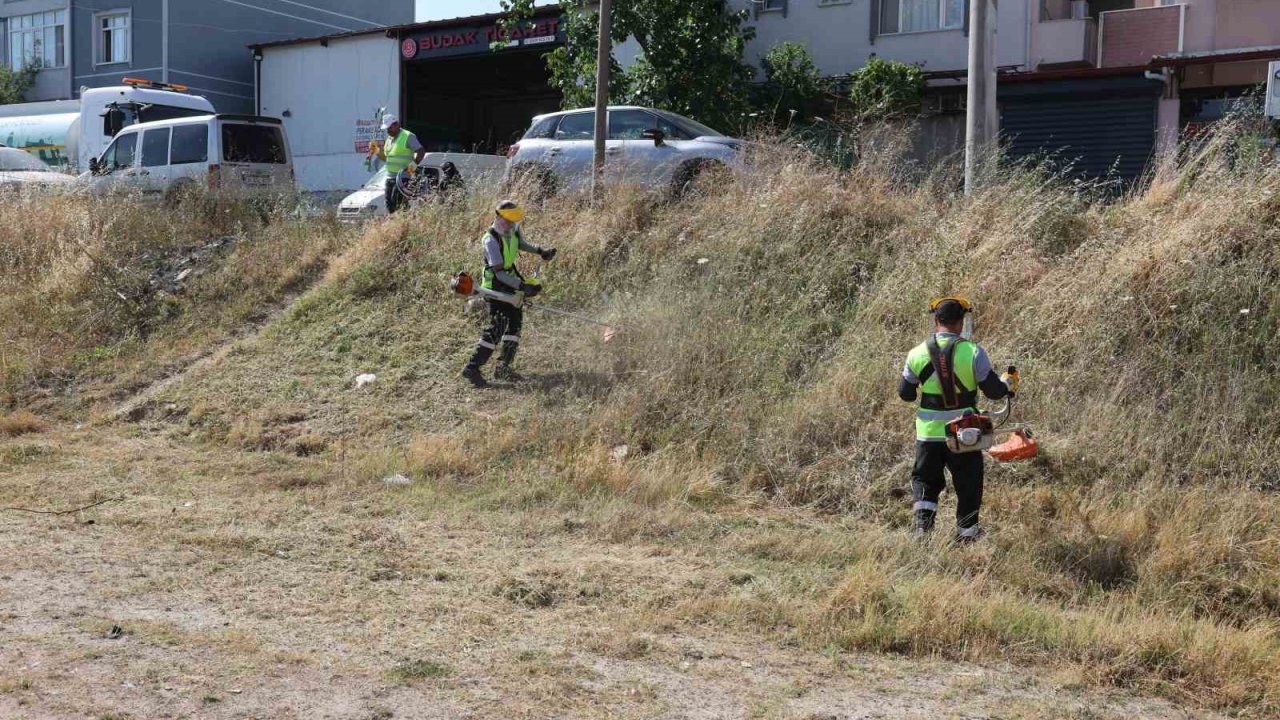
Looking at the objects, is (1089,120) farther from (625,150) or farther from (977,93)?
(625,150)

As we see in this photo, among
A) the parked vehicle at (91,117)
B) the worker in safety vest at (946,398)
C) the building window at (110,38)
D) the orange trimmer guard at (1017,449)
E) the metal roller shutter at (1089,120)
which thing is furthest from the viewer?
the building window at (110,38)

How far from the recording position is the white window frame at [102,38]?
107 ft

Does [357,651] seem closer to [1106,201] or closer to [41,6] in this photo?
[1106,201]

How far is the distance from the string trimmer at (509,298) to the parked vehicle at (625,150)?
244 cm

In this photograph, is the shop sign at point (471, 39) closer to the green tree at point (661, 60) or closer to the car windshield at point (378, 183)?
the green tree at point (661, 60)

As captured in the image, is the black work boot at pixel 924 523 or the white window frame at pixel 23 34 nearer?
the black work boot at pixel 924 523

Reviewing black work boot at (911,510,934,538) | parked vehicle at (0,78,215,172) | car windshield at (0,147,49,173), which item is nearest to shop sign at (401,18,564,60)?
parked vehicle at (0,78,215,172)

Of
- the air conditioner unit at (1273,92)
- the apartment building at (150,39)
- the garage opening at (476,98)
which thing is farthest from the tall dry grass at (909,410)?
the apartment building at (150,39)

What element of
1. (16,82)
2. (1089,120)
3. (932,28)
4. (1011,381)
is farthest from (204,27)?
(1011,381)

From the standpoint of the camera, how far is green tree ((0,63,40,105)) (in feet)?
110

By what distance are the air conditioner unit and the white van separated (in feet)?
38.7

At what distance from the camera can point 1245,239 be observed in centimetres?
914

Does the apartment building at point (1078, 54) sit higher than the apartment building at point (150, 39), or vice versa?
the apartment building at point (150, 39)

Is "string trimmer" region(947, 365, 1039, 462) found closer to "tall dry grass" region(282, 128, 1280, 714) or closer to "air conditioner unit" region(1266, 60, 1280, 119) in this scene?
"tall dry grass" region(282, 128, 1280, 714)
